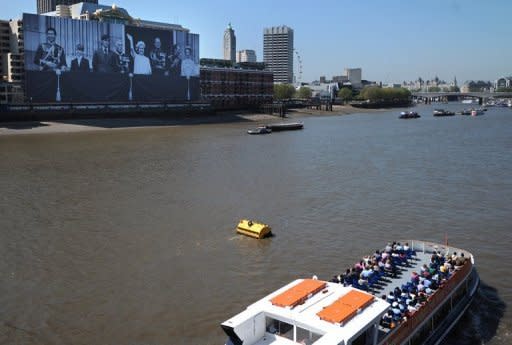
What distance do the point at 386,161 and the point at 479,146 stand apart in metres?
17.3

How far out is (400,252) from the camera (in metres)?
18.0

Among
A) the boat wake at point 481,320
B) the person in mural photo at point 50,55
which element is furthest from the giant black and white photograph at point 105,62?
the boat wake at point 481,320

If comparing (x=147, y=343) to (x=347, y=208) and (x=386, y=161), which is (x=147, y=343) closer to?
(x=347, y=208)

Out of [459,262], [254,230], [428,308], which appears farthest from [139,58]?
[428,308]

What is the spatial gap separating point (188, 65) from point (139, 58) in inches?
506

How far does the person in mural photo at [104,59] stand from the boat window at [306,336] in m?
92.2

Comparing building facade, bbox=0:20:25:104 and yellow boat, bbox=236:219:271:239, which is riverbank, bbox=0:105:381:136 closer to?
building facade, bbox=0:20:25:104

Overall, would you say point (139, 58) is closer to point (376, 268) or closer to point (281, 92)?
point (281, 92)

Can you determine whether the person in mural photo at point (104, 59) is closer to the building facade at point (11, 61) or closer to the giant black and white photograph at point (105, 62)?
the giant black and white photograph at point (105, 62)

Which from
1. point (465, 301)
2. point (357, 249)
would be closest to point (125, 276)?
point (357, 249)

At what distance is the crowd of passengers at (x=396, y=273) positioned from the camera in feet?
46.2

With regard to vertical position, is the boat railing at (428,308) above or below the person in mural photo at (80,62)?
below

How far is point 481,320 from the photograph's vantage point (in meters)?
16.4

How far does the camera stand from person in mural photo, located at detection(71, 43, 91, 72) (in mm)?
93750
